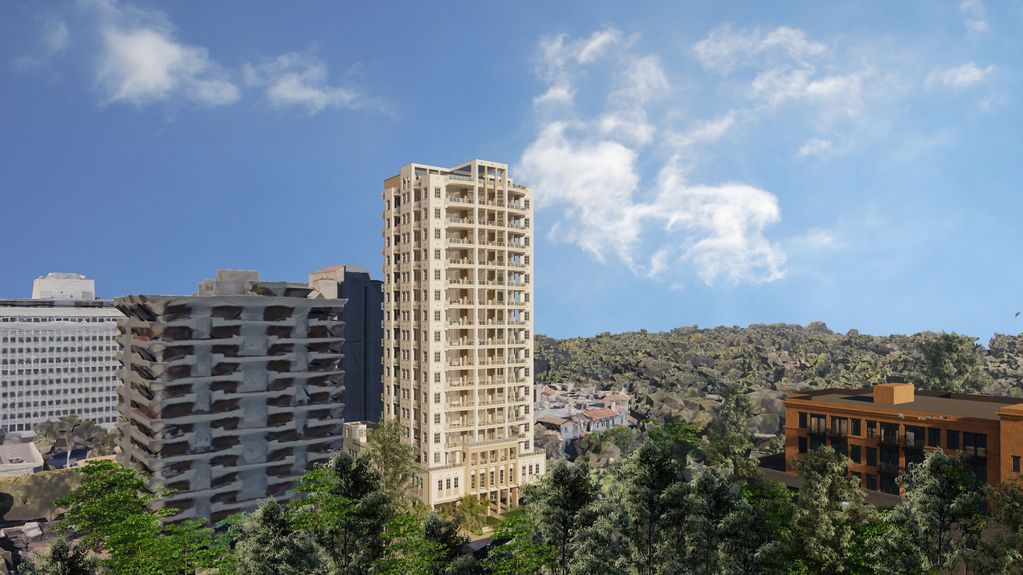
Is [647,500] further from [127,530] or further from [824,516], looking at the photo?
[127,530]

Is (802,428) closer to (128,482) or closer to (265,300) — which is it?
(265,300)

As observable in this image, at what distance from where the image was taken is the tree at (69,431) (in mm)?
155125

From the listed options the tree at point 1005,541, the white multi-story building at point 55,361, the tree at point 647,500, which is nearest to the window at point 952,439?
the tree at point 1005,541

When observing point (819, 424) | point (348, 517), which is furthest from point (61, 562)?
point (819, 424)

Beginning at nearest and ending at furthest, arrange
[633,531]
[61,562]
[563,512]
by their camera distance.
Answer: [61,562] → [563,512] → [633,531]

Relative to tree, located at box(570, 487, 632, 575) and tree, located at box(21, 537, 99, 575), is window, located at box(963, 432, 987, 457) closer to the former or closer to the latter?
tree, located at box(570, 487, 632, 575)

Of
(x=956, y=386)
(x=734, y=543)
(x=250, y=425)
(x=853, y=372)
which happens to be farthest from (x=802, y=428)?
(x=853, y=372)

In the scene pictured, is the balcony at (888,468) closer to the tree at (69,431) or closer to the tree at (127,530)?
the tree at (127,530)

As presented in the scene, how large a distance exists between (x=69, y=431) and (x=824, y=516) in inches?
6529

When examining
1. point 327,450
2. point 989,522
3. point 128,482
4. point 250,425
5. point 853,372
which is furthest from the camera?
point 853,372

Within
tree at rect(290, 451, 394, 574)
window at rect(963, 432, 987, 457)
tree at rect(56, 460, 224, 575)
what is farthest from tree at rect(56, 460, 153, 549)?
window at rect(963, 432, 987, 457)

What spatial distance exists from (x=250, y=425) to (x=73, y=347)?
406 feet

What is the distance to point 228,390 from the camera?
249 ft

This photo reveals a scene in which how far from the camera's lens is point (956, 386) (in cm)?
11944
